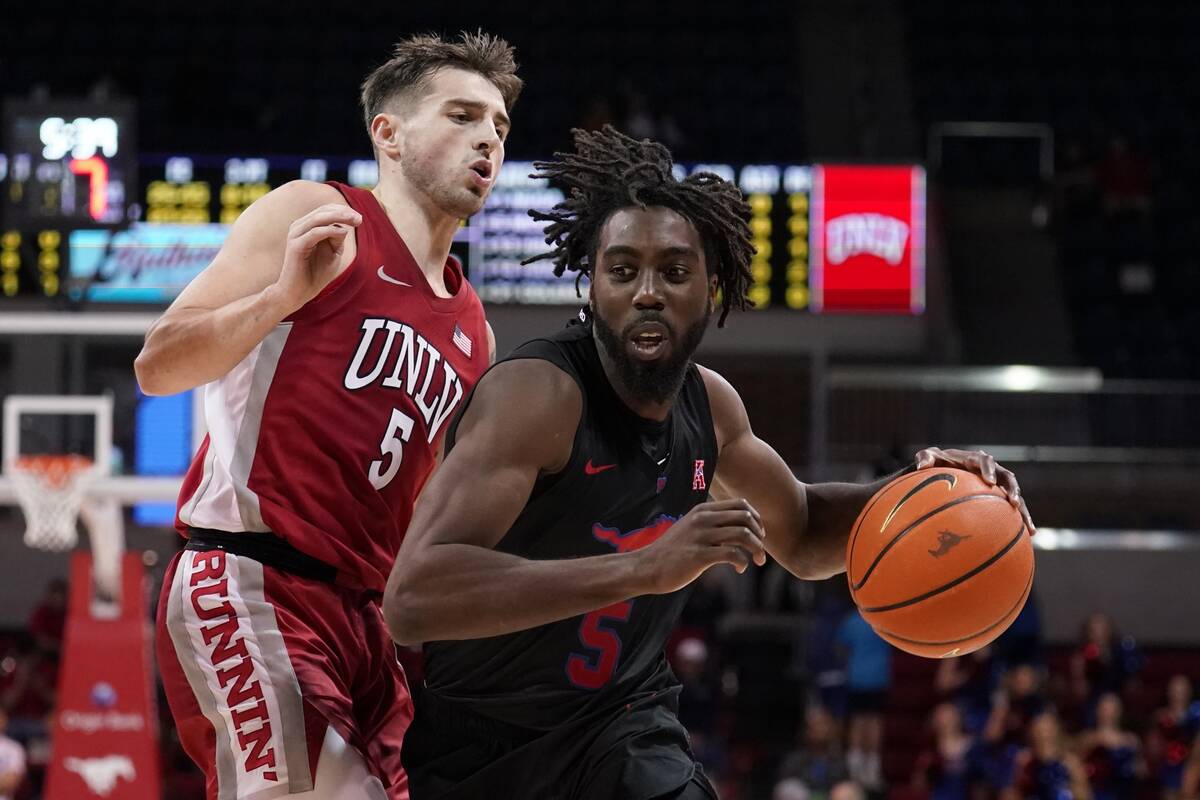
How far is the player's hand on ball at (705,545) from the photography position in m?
2.59

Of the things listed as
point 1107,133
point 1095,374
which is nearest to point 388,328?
point 1095,374

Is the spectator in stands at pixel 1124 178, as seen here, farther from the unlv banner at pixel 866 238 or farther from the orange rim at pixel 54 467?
the orange rim at pixel 54 467

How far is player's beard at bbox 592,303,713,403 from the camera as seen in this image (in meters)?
3.05

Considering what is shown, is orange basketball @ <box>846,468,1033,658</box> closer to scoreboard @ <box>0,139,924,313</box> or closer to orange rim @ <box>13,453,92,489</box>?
orange rim @ <box>13,453,92,489</box>

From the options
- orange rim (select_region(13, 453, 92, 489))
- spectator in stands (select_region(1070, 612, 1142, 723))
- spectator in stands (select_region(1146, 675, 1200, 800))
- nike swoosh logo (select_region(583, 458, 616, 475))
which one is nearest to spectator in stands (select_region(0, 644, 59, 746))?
orange rim (select_region(13, 453, 92, 489))

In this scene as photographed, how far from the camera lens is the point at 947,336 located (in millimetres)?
14711

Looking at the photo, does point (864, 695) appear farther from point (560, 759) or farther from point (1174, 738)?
point (560, 759)

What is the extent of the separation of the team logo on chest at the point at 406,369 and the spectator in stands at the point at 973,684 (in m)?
8.41

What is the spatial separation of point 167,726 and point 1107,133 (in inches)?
369

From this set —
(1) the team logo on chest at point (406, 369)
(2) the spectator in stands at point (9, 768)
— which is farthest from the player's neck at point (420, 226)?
(2) the spectator in stands at point (9, 768)

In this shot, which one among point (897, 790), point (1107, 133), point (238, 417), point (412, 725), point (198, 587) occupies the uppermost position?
point (1107, 133)

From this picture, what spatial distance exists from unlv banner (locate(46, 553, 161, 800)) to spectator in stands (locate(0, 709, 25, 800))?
171 cm

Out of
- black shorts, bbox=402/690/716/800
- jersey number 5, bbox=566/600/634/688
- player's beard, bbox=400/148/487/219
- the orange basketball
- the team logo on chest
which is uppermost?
player's beard, bbox=400/148/487/219

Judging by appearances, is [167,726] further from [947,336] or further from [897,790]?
[947,336]
